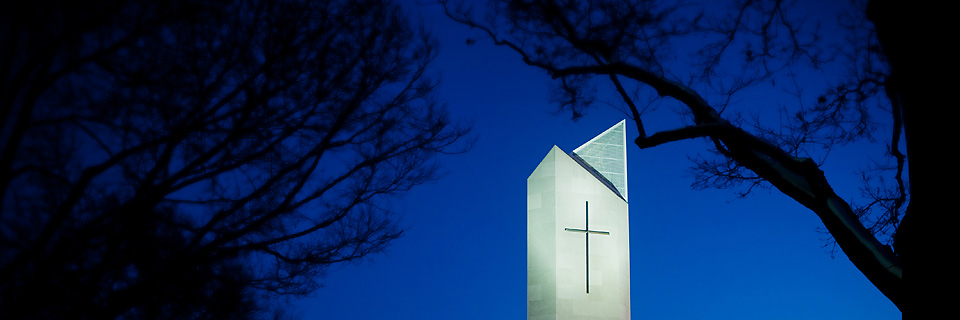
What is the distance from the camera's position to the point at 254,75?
7.21 meters

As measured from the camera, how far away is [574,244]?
17578 mm

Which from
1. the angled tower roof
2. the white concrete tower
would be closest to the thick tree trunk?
the white concrete tower

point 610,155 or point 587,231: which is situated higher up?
point 610,155

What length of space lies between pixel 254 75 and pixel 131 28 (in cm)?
133

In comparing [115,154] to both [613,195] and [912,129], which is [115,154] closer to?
[912,129]

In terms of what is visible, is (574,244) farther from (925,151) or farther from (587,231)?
(925,151)

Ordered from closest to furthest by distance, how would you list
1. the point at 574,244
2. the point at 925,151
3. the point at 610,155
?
the point at 925,151 < the point at 574,244 < the point at 610,155

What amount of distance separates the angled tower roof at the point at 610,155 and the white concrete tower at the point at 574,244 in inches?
22.8

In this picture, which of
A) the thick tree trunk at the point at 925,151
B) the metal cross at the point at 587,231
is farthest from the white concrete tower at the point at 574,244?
the thick tree trunk at the point at 925,151

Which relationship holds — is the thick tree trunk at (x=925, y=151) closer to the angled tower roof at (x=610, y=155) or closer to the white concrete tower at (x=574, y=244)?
the white concrete tower at (x=574, y=244)

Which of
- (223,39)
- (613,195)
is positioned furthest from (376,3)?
(613,195)

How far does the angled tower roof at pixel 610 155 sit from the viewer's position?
19.3 m

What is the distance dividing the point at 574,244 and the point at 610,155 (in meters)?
2.98

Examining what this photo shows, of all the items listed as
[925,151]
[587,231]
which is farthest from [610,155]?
[925,151]
